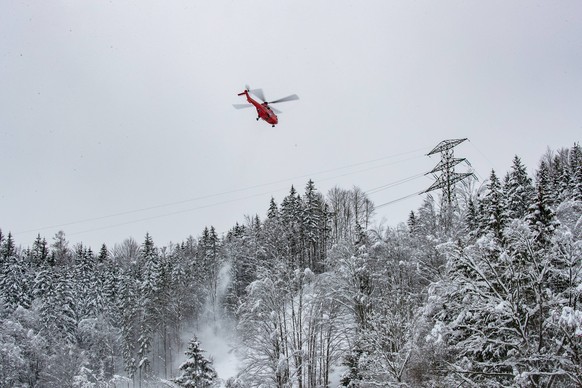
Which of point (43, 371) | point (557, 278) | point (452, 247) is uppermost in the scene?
point (452, 247)

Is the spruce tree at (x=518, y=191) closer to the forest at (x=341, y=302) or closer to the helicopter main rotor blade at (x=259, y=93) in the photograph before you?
the forest at (x=341, y=302)

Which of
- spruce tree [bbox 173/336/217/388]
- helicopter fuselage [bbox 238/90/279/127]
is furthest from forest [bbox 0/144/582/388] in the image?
helicopter fuselage [bbox 238/90/279/127]

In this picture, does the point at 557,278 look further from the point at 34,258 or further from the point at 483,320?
the point at 34,258

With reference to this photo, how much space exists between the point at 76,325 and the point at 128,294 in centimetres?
774

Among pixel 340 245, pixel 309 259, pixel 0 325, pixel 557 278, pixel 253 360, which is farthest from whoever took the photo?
pixel 309 259

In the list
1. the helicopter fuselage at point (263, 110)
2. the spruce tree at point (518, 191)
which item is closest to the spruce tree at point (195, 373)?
the helicopter fuselage at point (263, 110)

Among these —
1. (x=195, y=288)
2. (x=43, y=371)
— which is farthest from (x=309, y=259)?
(x=43, y=371)

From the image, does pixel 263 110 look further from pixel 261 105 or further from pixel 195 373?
pixel 195 373

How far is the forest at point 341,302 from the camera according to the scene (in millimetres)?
12492

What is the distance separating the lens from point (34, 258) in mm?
74062

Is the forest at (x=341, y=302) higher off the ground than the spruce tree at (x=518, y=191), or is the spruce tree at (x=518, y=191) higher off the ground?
the spruce tree at (x=518, y=191)

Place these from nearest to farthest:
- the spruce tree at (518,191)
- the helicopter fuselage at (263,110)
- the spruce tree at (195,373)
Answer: the spruce tree at (195,373) → the helicopter fuselage at (263,110) → the spruce tree at (518,191)

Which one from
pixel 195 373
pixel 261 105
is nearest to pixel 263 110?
pixel 261 105

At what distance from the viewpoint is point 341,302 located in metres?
25.2
